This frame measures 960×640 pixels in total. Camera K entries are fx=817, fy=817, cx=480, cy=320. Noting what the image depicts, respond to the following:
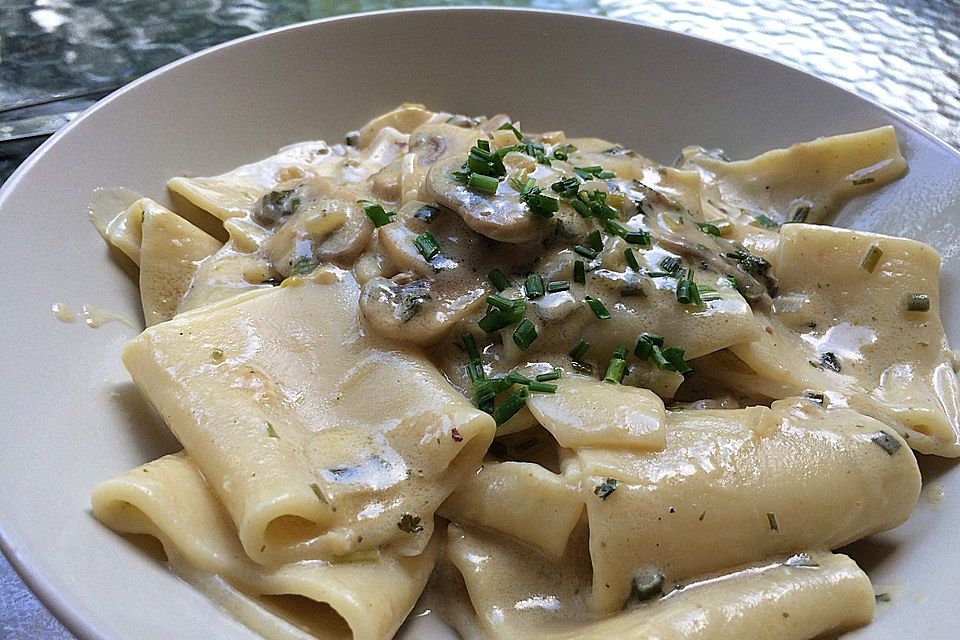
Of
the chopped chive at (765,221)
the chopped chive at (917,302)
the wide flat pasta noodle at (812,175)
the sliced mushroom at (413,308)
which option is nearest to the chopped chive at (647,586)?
the sliced mushroom at (413,308)

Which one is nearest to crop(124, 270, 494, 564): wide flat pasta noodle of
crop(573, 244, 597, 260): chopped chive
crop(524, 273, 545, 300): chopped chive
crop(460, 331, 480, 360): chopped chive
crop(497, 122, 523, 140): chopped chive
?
crop(460, 331, 480, 360): chopped chive

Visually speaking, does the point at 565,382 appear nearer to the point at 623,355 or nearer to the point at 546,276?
the point at 623,355

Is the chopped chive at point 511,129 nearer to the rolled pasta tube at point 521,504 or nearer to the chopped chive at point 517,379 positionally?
the chopped chive at point 517,379

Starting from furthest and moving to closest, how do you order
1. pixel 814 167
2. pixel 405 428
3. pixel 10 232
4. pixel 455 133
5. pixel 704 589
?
pixel 814 167 → pixel 455 133 → pixel 10 232 → pixel 405 428 → pixel 704 589

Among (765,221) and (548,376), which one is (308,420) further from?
(765,221)

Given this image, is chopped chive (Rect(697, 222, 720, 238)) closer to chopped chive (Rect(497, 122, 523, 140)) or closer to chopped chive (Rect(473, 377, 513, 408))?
chopped chive (Rect(497, 122, 523, 140))

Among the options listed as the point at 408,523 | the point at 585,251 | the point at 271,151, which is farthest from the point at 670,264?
the point at 271,151

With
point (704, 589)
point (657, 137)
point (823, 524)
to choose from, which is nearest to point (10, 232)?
point (704, 589)
